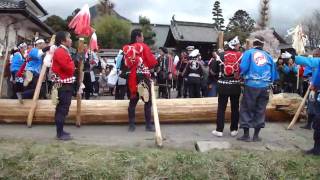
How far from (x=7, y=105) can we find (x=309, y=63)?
5.97 m

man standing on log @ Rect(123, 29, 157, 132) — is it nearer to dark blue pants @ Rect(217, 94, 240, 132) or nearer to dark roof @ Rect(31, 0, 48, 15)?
dark blue pants @ Rect(217, 94, 240, 132)

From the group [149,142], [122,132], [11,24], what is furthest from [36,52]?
[11,24]

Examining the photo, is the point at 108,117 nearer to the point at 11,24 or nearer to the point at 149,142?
the point at 149,142

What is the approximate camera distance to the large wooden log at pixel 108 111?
28.0 feet

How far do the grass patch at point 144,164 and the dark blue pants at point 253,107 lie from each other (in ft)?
4.29

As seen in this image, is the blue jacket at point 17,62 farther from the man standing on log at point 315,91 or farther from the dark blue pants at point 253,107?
the man standing on log at point 315,91

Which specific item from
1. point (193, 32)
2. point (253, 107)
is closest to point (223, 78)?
point (253, 107)

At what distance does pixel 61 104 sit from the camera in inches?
286

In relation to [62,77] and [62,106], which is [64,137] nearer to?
[62,106]

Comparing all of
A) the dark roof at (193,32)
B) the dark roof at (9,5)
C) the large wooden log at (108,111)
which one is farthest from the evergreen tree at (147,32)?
the large wooden log at (108,111)

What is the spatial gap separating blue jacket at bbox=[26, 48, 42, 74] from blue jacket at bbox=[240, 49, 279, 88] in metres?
4.53

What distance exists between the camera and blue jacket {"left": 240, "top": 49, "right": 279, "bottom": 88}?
23.7ft

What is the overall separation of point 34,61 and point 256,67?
194 inches

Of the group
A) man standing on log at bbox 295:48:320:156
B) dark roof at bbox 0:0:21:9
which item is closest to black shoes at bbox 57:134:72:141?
man standing on log at bbox 295:48:320:156
